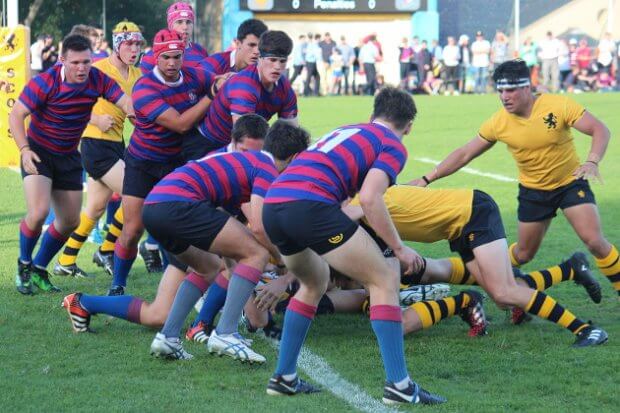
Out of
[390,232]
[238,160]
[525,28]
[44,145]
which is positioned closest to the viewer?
[390,232]

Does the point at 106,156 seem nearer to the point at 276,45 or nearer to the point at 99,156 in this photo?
the point at 99,156

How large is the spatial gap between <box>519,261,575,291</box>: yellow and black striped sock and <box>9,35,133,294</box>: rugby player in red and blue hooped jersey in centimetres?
323

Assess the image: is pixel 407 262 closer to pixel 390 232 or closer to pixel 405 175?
pixel 390 232

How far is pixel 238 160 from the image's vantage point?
245 inches

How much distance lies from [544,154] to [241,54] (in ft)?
8.16

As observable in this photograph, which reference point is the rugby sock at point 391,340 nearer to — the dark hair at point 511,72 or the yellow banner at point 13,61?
the dark hair at point 511,72

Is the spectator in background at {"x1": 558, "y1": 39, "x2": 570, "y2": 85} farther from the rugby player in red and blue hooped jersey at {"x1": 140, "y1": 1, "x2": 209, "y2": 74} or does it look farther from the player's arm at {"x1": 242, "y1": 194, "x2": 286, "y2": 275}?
the player's arm at {"x1": 242, "y1": 194, "x2": 286, "y2": 275}

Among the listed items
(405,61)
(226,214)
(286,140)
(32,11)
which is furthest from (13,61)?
(32,11)

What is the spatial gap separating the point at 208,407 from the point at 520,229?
323 centimetres

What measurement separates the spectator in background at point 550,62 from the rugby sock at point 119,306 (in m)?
30.0

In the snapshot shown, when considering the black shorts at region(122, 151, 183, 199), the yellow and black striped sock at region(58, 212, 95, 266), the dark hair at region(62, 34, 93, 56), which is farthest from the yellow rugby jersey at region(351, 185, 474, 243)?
the yellow and black striped sock at region(58, 212, 95, 266)

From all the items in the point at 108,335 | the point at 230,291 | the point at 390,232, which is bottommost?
the point at 108,335

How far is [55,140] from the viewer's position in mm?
8586

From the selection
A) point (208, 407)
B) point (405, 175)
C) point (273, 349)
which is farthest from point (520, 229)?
point (405, 175)
